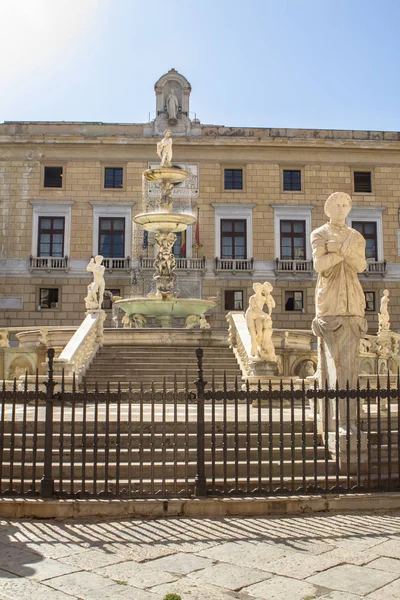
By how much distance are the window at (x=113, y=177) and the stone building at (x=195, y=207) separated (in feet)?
0.17

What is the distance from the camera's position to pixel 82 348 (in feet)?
51.2

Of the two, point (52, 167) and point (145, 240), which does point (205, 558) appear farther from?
point (52, 167)

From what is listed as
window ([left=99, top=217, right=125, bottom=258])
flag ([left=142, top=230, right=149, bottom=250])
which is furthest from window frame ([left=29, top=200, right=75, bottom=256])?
flag ([left=142, top=230, right=149, bottom=250])

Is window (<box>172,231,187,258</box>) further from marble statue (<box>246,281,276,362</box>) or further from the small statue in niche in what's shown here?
marble statue (<box>246,281,276,362</box>)

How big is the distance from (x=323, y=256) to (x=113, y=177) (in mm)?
29969

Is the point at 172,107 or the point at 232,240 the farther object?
the point at 172,107

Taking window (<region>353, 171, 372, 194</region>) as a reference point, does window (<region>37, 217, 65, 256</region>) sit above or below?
below

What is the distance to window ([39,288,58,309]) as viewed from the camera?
3638cm

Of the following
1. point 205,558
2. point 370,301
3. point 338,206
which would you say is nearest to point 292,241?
point 370,301

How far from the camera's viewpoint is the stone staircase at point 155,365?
600 inches

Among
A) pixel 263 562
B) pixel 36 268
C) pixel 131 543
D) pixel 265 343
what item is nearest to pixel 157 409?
pixel 265 343

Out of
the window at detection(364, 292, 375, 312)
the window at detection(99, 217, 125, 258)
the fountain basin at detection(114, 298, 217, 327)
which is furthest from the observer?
the window at detection(99, 217, 125, 258)

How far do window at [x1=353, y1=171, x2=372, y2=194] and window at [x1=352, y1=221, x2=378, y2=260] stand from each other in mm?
1679

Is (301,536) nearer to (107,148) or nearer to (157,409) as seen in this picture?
(157,409)
